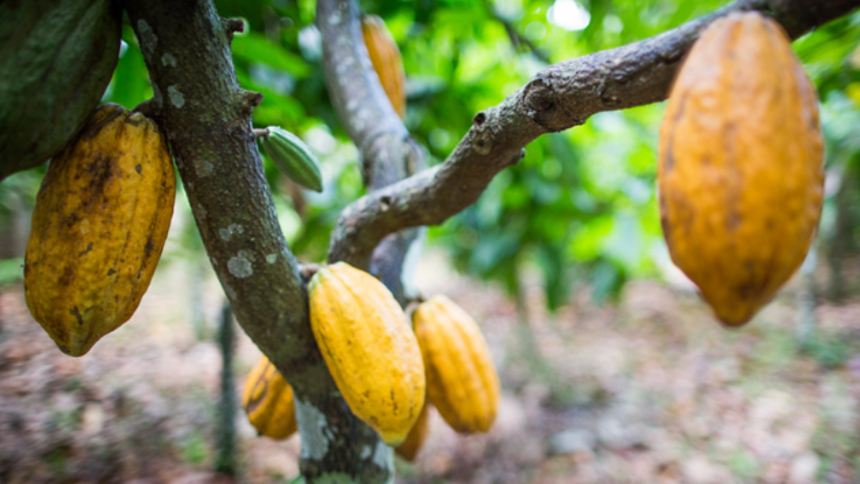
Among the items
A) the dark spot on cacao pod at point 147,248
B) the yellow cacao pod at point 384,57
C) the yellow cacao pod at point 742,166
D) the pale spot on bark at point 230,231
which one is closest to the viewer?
the yellow cacao pod at point 742,166

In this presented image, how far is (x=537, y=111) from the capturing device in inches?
25.9

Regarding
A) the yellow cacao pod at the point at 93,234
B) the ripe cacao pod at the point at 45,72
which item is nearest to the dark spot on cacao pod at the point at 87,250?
the yellow cacao pod at the point at 93,234

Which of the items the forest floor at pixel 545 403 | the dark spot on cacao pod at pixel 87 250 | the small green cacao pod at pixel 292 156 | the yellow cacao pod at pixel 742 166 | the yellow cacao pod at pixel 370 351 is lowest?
the forest floor at pixel 545 403

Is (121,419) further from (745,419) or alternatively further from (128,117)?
(745,419)

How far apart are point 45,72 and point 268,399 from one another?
0.72 metres

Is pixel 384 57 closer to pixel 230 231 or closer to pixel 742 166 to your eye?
pixel 230 231

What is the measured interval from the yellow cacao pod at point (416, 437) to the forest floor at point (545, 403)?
2.12 ft

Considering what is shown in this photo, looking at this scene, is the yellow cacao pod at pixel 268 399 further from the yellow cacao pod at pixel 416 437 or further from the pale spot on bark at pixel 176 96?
the pale spot on bark at pixel 176 96

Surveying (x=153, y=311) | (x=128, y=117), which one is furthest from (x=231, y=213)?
(x=153, y=311)

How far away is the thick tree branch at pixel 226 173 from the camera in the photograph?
69 cm

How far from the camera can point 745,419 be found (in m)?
2.55

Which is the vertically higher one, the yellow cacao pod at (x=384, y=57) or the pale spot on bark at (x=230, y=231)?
the yellow cacao pod at (x=384, y=57)

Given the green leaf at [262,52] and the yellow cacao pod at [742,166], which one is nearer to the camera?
the yellow cacao pod at [742,166]

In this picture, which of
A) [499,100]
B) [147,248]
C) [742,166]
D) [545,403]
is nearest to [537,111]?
[742,166]
